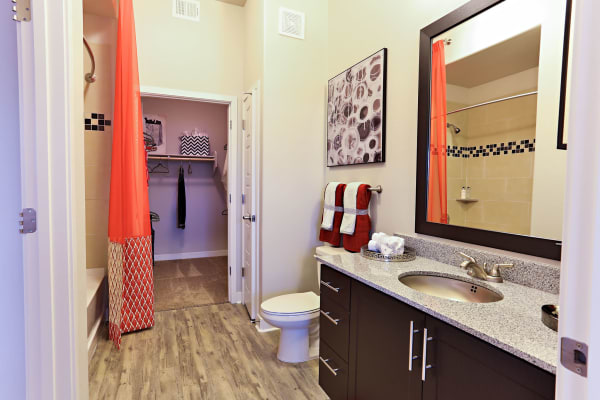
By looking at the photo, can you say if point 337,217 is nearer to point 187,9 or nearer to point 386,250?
point 386,250

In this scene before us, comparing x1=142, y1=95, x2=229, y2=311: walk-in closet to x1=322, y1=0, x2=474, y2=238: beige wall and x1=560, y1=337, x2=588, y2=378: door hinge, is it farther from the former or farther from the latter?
x1=560, y1=337, x2=588, y2=378: door hinge

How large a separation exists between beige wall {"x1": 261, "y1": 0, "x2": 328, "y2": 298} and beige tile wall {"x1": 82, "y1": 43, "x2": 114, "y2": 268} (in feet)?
4.78

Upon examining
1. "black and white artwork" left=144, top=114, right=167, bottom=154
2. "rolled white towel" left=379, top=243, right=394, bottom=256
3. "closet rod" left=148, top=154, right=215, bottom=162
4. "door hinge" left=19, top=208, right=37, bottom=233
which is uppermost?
"black and white artwork" left=144, top=114, right=167, bottom=154

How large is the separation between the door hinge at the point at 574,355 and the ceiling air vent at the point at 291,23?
2720mm

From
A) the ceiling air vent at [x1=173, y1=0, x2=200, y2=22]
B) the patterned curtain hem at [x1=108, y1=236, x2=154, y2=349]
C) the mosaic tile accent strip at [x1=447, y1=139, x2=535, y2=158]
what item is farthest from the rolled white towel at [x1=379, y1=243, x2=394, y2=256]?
the ceiling air vent at [x1=173, y1=0, x2=200, y2=22]

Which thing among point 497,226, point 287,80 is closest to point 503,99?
point 497,226

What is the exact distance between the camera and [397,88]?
6.55ft

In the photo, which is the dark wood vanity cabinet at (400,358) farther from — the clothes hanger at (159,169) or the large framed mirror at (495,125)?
the clothes hanger at (159,169)

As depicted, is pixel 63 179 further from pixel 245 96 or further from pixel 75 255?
pixel 245 96

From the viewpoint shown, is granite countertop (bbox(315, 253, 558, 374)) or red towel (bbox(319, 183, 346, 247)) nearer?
granite countertop (bbox(315, 253, 558, 374))

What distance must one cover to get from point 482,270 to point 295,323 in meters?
1.23

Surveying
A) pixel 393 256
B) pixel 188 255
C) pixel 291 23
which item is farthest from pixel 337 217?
pixel 188 255

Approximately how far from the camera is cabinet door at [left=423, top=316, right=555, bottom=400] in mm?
806

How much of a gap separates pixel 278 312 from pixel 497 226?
4.59 feet
